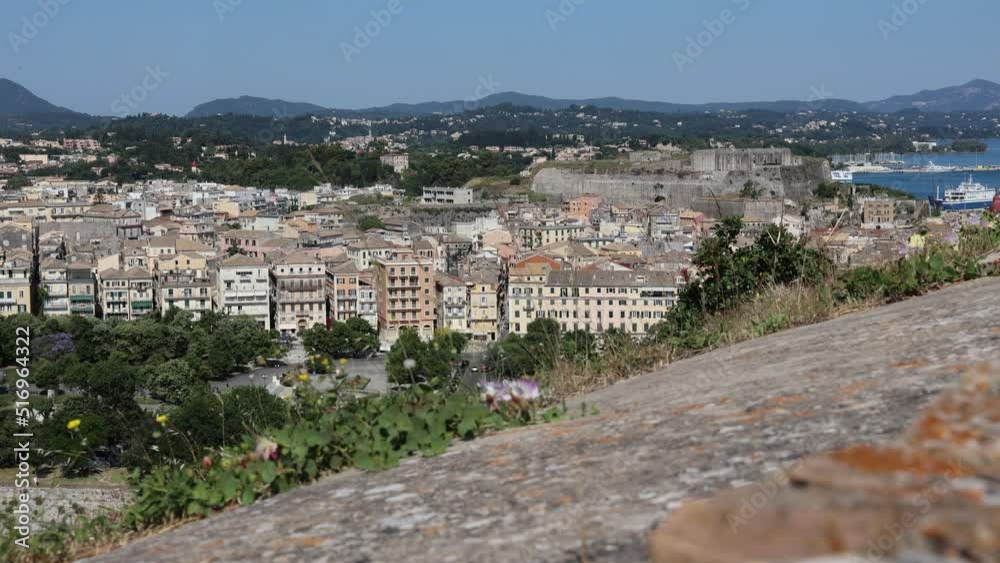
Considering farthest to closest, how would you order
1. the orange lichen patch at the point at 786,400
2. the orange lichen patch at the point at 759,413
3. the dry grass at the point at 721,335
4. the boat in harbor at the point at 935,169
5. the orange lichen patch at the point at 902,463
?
1. the boat in harbor at the point at 935,169
2. the dry grass at the point at 721,335
3. the orange lichen patch at the point at 786,400
4. the orange lichen patch at the point at 759,413
5. the orange lichen patch at the point at 902,463

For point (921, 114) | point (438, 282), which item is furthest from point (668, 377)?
point (921, 114)

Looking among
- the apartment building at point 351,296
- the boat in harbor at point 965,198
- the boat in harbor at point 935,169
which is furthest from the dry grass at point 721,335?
the boat in harbor at point 935,169

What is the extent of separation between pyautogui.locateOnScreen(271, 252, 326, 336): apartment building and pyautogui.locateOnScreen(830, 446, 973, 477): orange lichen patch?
36.2 metres

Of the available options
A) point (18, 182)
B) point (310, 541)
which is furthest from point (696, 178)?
point (310, 541)

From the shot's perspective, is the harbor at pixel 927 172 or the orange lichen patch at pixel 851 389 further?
the harbor at pixel 927 172

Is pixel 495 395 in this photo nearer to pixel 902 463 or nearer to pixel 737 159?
pixel 902 463

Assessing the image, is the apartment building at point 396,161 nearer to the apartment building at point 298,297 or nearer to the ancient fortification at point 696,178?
the ancient fortification at point 696,178

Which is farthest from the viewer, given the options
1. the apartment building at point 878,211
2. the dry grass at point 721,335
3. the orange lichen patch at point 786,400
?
the apartment building at point 878,211

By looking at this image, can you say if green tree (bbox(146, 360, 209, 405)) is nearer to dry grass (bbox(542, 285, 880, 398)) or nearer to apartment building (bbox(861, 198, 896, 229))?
dry grass (bbox(542, 285, 880, 398))

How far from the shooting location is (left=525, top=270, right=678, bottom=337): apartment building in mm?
31078

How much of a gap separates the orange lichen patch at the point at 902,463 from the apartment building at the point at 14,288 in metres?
37.8

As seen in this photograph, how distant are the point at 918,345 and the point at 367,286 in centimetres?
3461

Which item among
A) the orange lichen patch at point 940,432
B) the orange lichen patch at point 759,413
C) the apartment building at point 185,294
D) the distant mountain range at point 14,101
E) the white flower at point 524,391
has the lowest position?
the apartment building at point 185,294

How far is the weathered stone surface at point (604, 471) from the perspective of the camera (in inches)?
72.0
